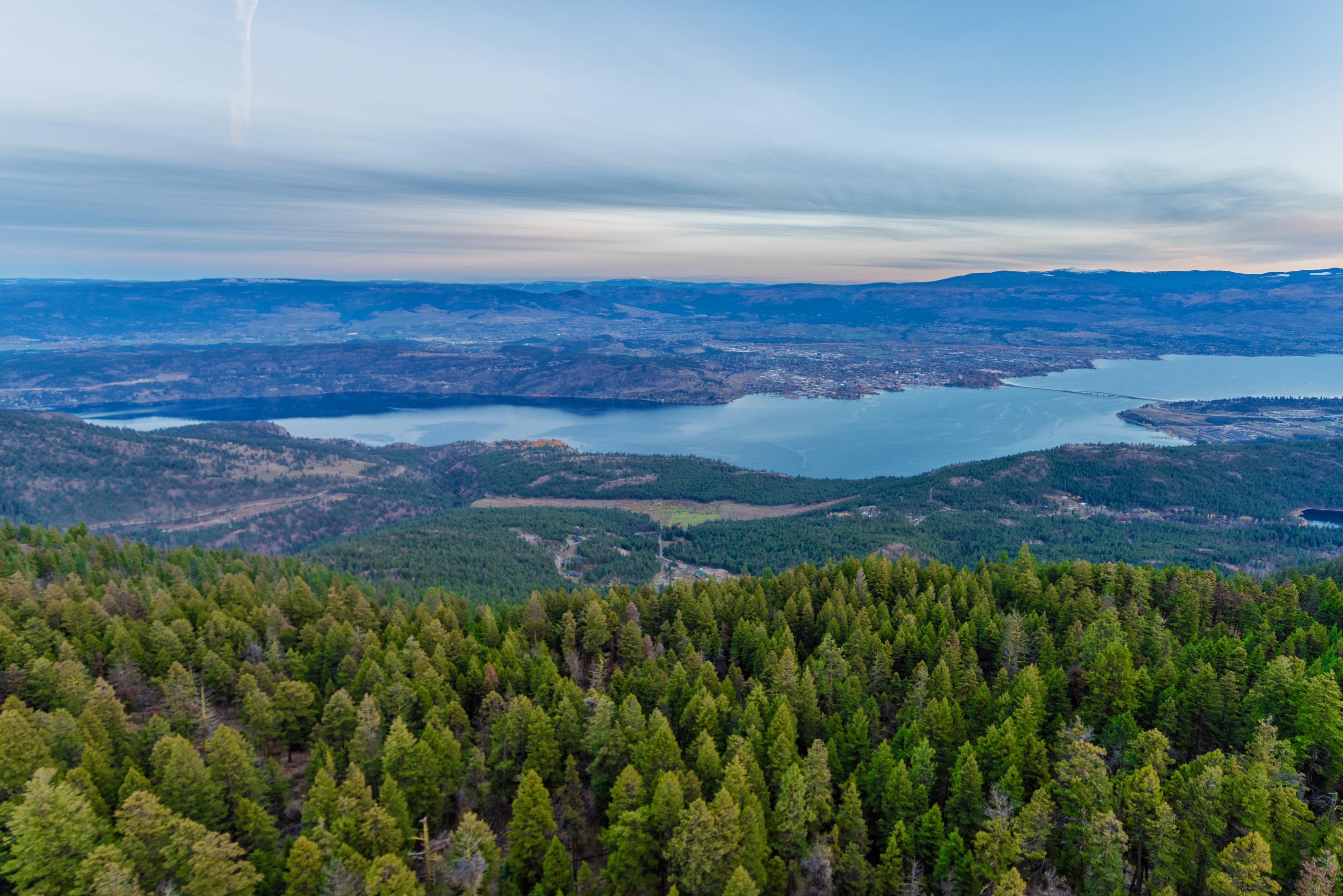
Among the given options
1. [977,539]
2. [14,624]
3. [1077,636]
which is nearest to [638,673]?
[1077,636]

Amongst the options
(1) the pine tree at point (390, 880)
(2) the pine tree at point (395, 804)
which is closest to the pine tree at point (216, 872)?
(1) the pine tree at point (390, 880)

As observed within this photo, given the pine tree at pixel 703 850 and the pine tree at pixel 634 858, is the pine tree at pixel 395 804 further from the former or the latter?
the pine tree at pixel 703 850

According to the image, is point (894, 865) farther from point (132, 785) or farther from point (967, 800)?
point (132, 785)

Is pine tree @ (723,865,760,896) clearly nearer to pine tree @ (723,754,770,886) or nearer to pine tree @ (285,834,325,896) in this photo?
pine tree @ (723,754,770,886)

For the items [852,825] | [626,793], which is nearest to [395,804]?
[626,793]

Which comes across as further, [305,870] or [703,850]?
[703,850]

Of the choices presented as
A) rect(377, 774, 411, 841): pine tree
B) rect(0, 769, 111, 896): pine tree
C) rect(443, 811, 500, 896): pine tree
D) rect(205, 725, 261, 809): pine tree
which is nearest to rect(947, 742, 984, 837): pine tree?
rect(443, 811, 500, 896): pine tree
